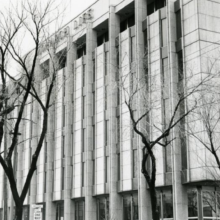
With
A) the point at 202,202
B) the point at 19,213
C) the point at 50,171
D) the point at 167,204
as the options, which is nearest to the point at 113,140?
the point at 167,204

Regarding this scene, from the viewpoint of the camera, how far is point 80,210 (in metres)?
44.9

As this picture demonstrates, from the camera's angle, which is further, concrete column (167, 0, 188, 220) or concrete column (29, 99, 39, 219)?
concrete column (29, 99, 39, 219)

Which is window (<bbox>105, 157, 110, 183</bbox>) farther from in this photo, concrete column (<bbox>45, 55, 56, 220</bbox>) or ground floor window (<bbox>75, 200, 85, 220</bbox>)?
concrete column (<bbox>45, 55, 56, 220</bbox>)

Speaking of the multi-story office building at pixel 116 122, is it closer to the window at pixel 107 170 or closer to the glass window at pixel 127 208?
the glass window at pixel 127 208

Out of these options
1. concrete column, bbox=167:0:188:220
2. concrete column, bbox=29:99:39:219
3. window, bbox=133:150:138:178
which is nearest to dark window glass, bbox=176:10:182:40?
concrete column, bbox=167:0:188:220

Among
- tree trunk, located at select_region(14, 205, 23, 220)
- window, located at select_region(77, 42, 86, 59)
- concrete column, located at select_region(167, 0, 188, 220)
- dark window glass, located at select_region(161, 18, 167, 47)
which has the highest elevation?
window, located at select_region(77, 42, 86, 59)

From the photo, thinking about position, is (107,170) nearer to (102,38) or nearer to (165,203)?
(165,203)

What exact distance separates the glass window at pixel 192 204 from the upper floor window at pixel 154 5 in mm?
15528

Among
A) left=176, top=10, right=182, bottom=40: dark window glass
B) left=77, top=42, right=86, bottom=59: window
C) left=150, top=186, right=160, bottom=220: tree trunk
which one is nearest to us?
left=150, top=186, right=160, bottom=220: tree trunk

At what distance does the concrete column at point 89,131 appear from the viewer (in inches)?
1662

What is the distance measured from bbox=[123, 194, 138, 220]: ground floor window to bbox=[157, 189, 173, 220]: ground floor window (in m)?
2.77

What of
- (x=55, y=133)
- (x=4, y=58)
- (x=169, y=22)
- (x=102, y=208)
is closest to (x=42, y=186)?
(x=55, y=133)

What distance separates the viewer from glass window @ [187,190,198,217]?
3238 centimetres

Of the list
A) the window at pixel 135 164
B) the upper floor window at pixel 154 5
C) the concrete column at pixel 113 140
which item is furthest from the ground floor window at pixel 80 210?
Result: the upper floor window at pixel 154 5
